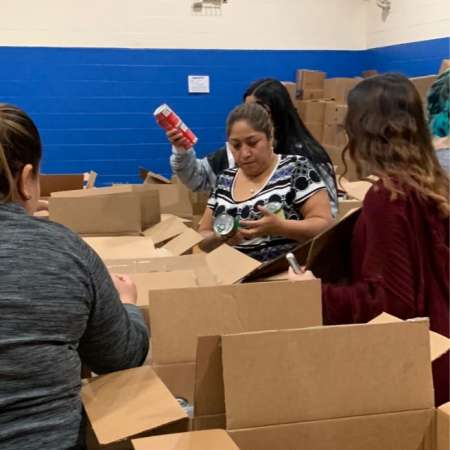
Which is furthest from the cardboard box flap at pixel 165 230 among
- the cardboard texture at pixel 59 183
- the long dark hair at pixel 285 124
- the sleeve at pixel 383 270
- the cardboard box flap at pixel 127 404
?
the cardboard box flap at pixel 127 404

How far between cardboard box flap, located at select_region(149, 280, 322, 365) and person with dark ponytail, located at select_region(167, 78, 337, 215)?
128 centimetres

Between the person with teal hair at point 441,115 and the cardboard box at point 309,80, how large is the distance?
3.08m

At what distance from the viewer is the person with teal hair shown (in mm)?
2156

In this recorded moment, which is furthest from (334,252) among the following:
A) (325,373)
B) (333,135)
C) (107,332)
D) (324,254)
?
(333,135)

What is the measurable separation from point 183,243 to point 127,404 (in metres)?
1.32

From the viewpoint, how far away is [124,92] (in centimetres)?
550

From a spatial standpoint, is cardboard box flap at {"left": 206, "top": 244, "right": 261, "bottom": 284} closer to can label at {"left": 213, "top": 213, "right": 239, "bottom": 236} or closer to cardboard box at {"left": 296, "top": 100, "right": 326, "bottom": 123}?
can label at {"left": 213, "top": 213, "right": 239, "bottom": 236}

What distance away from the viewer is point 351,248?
1783 mm

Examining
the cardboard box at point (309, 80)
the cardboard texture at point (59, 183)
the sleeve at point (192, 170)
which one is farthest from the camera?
the cardboard box at point (309, 80)

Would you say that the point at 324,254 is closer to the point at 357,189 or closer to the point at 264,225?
the point at 264,225

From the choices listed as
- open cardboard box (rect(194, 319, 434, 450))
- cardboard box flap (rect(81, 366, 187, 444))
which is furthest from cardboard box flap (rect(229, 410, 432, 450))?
cardboard box flap (rect(81, 366, 187, 444))

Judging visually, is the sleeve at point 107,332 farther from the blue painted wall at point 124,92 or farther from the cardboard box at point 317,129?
the blue painted wall at point 124,92

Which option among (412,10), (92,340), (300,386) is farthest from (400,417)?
(412,10)

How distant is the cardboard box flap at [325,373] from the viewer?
1.14m
